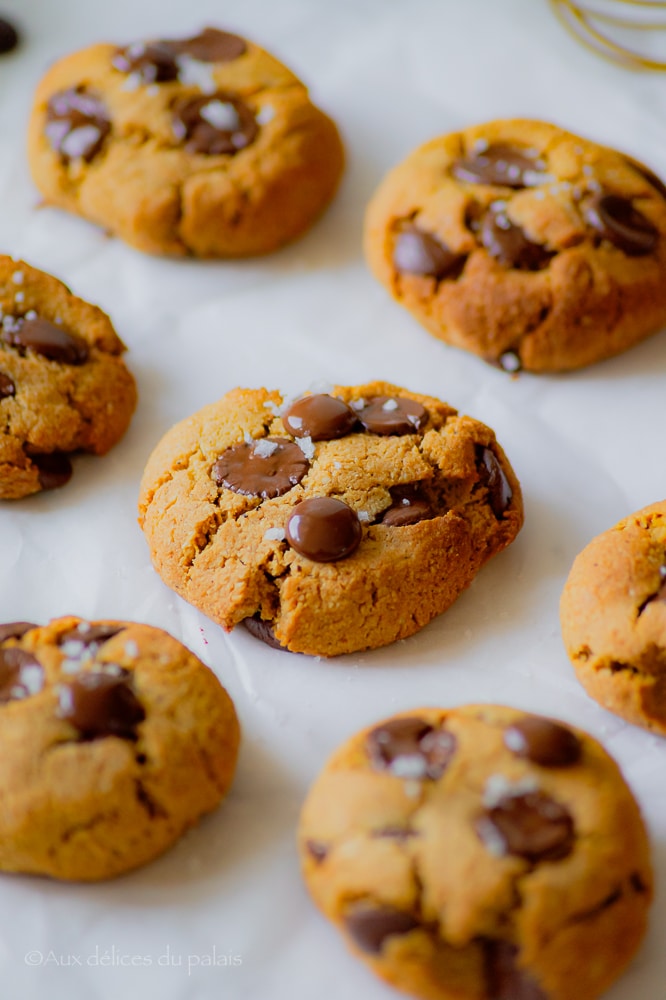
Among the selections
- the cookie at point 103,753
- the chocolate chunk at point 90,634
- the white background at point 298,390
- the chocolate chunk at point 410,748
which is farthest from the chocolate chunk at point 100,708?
the chocolate chunk at point 410,748

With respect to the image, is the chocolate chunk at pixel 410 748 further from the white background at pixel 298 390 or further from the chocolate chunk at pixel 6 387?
the chocolate chunk at pixel 6 387

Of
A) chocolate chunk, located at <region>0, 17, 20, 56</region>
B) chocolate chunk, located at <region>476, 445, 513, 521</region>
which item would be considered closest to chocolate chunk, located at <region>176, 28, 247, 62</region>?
chocolate chunk, located at <region>0, 17, 20, 56</region>

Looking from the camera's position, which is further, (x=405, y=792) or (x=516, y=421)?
(x=516, y=421)

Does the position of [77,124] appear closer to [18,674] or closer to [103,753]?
[18,674]

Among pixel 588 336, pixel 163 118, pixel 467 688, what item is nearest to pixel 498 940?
pixel 467 688

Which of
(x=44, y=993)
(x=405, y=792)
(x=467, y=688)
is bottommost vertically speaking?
(x=44, y=993)

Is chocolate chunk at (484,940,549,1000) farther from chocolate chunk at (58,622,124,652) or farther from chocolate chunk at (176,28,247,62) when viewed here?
chocolate chunk at (176,28,247,62)

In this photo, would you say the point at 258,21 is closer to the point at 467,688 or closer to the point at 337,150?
the point at 337,150
